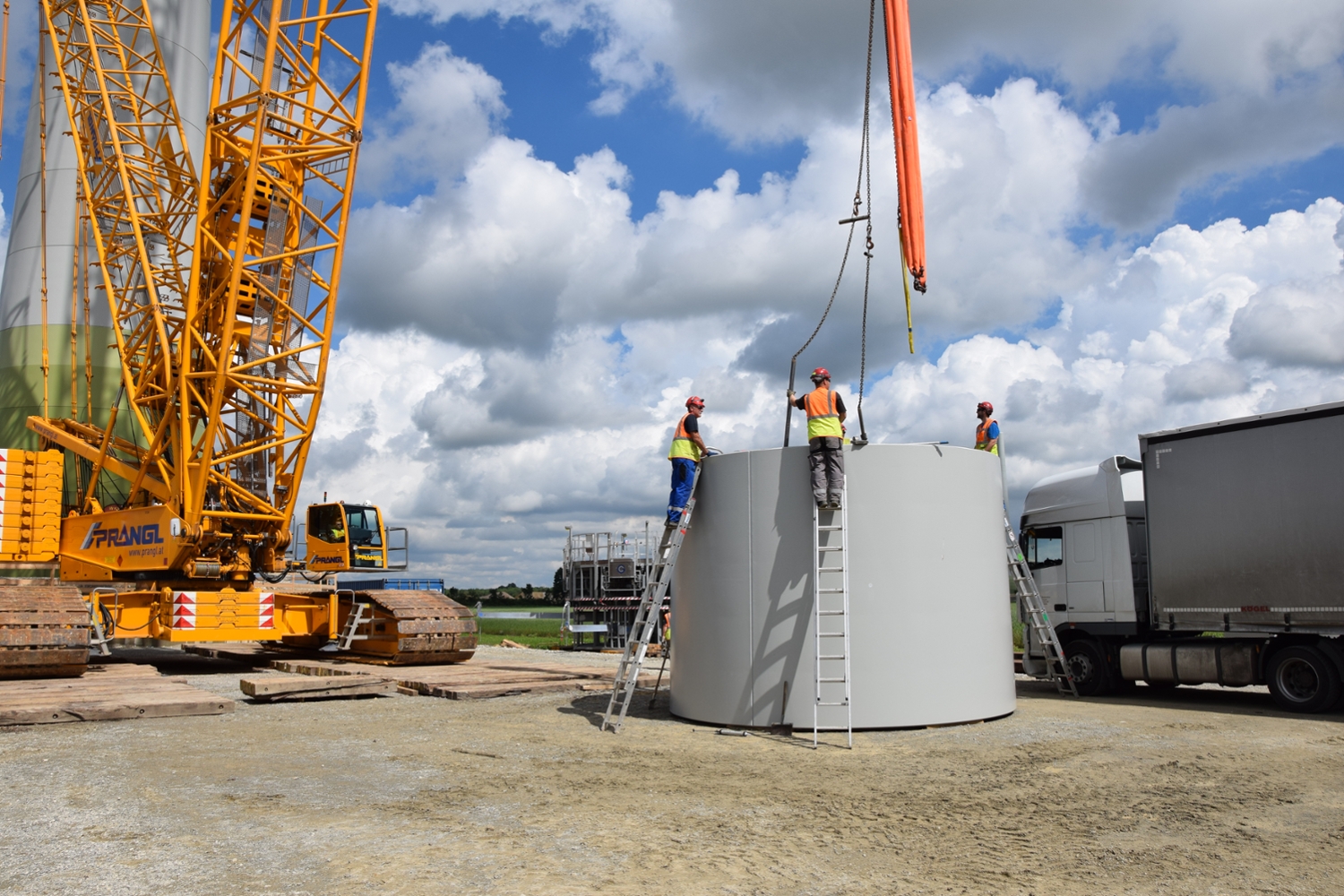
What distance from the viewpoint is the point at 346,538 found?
19.7 m

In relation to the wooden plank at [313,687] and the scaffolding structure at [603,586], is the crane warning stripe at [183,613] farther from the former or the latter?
the scaffolding structure at [603,586]

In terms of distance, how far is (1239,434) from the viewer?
1265 centimetres

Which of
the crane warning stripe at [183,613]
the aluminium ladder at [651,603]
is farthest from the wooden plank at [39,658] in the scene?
the aluminium ladder at [651,603]

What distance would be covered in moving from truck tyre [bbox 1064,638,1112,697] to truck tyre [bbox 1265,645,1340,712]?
2379mm

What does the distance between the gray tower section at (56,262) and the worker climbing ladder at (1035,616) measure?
2211cm

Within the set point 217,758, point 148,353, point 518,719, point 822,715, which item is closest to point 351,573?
point 148,353

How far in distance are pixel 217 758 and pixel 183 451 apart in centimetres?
933

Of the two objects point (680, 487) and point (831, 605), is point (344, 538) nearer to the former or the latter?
point (680, 487)

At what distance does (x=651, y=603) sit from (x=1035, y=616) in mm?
5868

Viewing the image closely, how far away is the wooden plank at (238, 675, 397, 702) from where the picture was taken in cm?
1313

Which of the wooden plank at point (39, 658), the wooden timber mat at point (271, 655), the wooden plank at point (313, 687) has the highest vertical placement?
the wooden plank at point (39, 658)

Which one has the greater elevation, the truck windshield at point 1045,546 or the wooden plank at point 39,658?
the truck windshield at point 1045,546

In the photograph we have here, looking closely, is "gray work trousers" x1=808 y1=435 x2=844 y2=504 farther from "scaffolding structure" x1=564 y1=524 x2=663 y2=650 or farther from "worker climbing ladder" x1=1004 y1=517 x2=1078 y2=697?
"scaffolding structure" x1=564 y1=524 x2=663 y2=650

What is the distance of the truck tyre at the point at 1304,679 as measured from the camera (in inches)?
465
